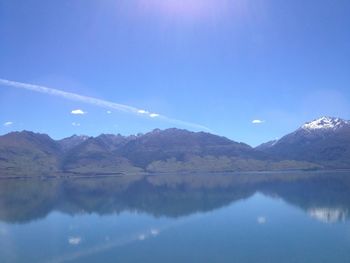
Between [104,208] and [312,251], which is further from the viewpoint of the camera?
[104,208]

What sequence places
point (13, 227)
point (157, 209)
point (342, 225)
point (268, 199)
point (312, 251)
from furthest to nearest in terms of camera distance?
1. point (268, 199)
2. point (157, 209)
3. point (13, 227)
4. point (342, 225)
5. point (312, 251)

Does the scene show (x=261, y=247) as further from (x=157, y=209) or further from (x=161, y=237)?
(x=157, y=209)

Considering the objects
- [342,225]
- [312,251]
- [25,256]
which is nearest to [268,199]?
[342,225]

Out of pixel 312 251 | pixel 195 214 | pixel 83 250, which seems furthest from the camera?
pixel 195 214

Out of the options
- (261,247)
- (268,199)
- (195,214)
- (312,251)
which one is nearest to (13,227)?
(195,214)

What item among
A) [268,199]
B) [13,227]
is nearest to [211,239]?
[13,227]

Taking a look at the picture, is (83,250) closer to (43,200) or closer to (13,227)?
(13,227)

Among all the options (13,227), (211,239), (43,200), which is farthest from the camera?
(43,200)

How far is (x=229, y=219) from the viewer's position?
247 ft

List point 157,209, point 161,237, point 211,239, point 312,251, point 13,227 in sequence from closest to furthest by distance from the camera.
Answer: point 312,251 → point 211,239 → point 161,237 → point 13,227 → point 157,209

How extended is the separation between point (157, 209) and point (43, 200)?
46417 mm

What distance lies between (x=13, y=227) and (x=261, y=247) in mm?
44880

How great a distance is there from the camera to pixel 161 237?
5869cm

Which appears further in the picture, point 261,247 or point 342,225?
point 342,225
